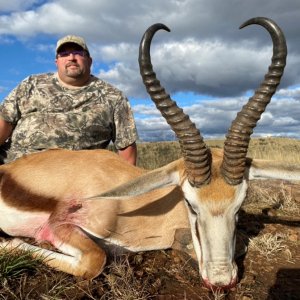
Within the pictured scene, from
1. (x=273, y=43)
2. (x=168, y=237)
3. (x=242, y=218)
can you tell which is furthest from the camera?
(x=242, y=218)

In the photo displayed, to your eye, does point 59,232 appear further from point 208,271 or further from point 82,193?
point 208,271

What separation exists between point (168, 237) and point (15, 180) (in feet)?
6.59

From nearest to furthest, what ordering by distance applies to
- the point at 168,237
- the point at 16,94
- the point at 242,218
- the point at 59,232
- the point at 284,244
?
the point at 59,232
the point at 168,237
the point at 284,244
the point at 242,218
the point at 16,94

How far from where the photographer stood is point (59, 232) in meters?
4.55

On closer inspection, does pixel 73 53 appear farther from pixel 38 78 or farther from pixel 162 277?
pixel 162 277

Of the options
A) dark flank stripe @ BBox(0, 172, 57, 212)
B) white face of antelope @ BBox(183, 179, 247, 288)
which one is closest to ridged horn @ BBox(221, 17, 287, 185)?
white face of antelope @ BBox(183, 179, 247, 288)

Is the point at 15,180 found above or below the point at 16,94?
below

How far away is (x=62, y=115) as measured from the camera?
23.7 feet

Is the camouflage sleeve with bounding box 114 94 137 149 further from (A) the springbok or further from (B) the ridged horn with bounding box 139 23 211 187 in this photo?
(B) the ridged horn with bounding box 139 23 211 187

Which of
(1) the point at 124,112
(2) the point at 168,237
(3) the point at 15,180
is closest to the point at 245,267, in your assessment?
(2) the point at 168,237

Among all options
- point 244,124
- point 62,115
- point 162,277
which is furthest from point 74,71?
point 162,277

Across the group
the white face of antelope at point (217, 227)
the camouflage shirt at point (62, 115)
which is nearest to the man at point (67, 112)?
the camouflage shirt at point (62, 115)

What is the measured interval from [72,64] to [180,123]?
3.92m

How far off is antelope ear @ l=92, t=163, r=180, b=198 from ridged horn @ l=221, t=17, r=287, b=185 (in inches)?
23.0
